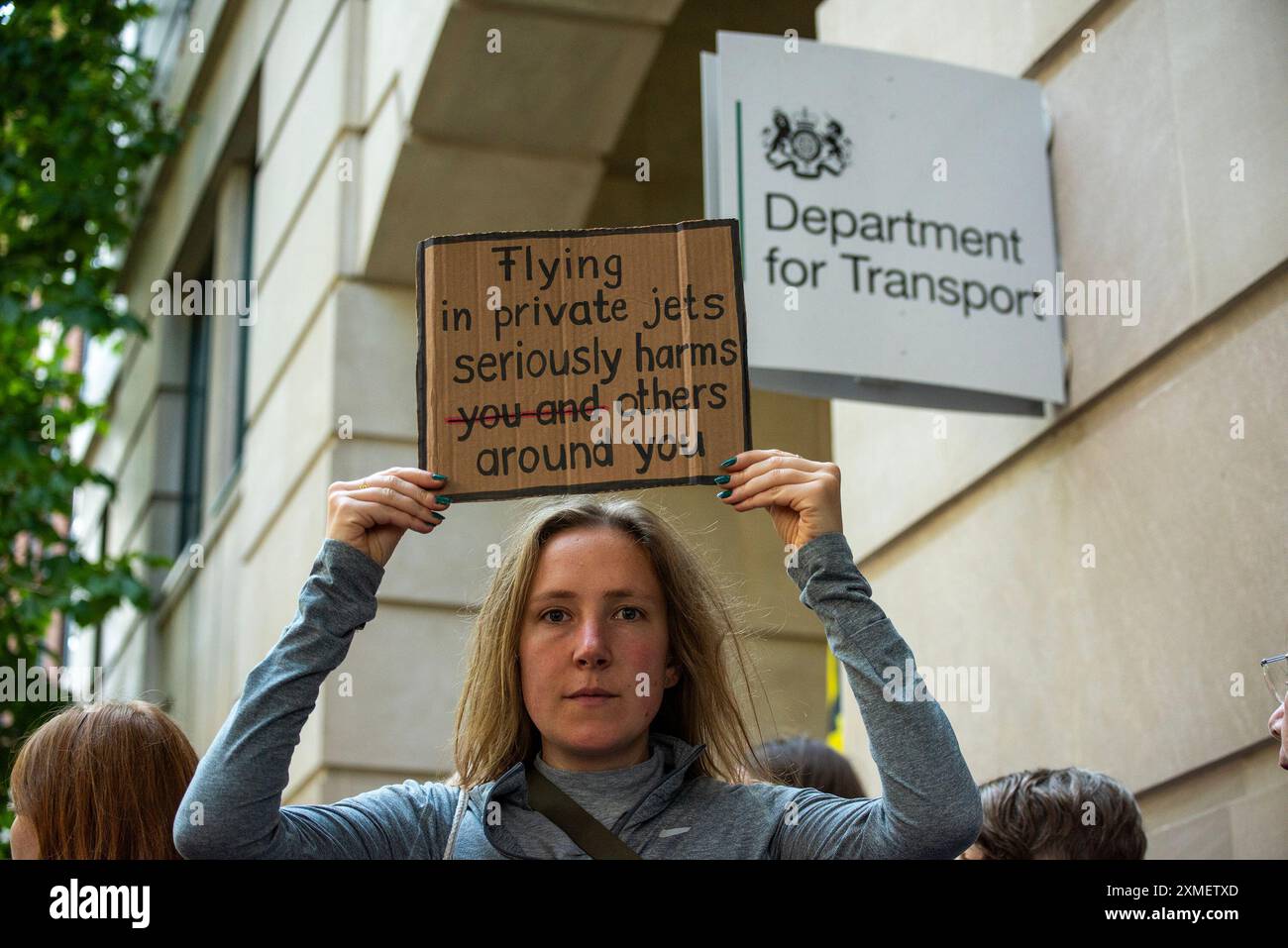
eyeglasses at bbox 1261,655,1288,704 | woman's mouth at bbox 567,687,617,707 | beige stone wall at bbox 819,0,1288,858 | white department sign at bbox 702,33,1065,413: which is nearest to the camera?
woman's mouth at bbox 567,687,617,707

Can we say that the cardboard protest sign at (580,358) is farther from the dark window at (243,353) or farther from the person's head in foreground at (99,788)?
the dark window at (243,353)

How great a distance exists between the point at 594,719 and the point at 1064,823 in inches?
46.4

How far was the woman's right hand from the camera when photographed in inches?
124

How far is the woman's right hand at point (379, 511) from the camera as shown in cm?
314

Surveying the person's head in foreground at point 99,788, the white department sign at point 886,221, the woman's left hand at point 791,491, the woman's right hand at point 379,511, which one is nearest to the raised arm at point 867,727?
the woman's left hand at point 791,491

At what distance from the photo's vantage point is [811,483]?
312cm

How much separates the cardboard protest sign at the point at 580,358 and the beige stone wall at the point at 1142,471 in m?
1.62


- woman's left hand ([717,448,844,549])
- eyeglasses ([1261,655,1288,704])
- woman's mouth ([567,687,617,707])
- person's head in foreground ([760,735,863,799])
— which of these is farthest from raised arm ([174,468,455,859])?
eyeglasses ([1261,655,1288,704])

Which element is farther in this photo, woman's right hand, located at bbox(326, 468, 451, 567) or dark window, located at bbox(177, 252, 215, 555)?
dark window, located at bbox(177, 252, 215, 555)

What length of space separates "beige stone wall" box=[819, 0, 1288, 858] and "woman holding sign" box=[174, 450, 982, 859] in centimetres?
162

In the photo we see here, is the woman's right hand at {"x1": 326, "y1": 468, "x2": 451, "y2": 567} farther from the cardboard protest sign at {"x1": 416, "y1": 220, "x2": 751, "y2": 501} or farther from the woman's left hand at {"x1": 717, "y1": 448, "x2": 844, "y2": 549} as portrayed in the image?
the woman's left hand at {"x1": 717, "y1": 448, "x2": 844, "y2": 549}

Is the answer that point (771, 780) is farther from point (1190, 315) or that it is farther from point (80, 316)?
point (80, 316)

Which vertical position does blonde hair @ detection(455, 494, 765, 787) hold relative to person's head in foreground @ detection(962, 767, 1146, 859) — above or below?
above
